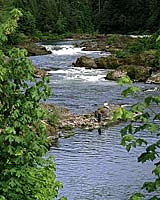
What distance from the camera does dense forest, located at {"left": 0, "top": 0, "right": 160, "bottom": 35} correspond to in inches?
3381

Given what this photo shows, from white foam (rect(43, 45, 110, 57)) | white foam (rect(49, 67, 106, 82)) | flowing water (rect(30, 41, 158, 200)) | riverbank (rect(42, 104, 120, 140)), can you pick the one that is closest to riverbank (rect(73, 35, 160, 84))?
white foam (rect(49, 67, 106, 82))

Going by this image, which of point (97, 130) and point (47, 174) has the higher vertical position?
point (47, 174)

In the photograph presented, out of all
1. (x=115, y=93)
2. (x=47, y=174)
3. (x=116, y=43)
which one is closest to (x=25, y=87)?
(x=47, y=174)

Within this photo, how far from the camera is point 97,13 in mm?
98375

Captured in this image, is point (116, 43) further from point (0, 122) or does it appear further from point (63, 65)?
point (0, 122)

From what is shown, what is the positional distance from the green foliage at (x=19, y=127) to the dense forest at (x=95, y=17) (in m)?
75.2

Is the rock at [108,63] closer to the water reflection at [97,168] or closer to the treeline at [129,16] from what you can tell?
the water reflection at [97,168]

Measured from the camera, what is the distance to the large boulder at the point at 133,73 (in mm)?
37062

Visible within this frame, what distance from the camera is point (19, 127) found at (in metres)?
7.35

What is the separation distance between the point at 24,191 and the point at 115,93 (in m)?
24.7

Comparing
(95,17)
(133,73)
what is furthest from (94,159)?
(95,17)

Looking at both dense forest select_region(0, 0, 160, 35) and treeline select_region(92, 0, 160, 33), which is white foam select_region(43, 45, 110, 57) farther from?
treeline select_region(92, 0, 160, 33)

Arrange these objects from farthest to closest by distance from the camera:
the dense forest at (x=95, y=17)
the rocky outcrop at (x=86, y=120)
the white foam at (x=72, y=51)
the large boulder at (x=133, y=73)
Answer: the dense forest at (x=95, y=17), the white foam at (x=72, y=51), the large boulder at (x=133, y=73), the rocky outcrop at (x=86, y=120)

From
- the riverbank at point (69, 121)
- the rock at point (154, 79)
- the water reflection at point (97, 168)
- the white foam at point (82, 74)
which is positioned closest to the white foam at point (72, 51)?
the white foam at point (82, 74)
